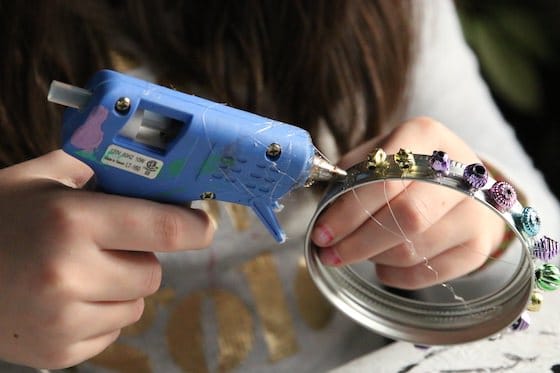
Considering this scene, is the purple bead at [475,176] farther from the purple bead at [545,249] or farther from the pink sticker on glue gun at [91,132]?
the pink sticker on glue gun at [91,132]

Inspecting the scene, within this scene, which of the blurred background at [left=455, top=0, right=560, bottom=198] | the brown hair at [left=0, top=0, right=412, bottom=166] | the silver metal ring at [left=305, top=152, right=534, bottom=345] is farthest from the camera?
the blurred background at [left=455, top=0, right=560, bottom=198]

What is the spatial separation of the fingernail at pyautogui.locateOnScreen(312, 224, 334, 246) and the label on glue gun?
125 mm

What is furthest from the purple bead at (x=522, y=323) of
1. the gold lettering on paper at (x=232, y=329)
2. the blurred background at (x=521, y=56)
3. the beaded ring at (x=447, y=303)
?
the blurred background at (x=521, y=56)

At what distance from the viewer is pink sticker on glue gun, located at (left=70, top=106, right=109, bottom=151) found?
297 mm

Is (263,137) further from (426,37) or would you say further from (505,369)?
(426,37)

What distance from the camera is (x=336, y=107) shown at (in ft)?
1.90

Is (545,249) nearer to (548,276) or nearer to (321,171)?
(548,276)

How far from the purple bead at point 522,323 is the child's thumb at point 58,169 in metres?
0.26

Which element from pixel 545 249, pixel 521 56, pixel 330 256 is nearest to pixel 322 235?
pixel 330 256

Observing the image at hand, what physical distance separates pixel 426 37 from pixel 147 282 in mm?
389

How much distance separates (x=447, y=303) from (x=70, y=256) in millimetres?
238

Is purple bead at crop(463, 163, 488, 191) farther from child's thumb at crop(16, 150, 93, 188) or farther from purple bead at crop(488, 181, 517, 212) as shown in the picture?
child's thumb at crop(16, 150, 93, 188)

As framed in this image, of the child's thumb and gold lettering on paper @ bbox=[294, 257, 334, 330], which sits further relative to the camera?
gold lettering on paper @ bbox=[294, 257, 334, 330]

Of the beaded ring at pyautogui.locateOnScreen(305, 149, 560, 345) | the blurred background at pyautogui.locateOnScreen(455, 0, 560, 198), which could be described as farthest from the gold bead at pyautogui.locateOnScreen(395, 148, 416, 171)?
the blurred background at pyautogui.locateOnScreen(455, 0, 560, 198)
